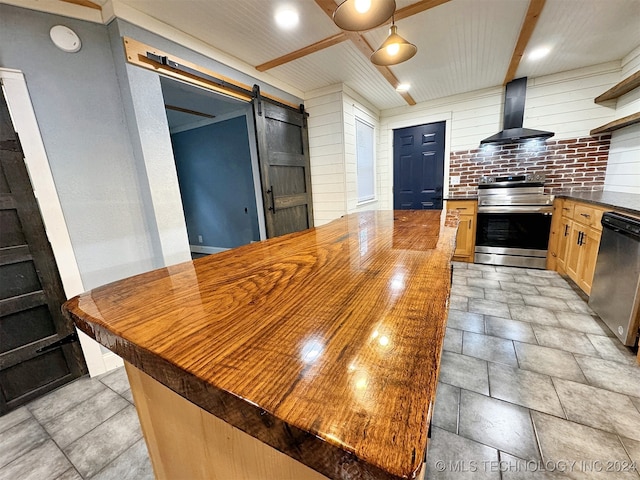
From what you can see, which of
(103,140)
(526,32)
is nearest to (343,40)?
(526,32)

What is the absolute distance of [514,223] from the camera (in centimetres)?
330

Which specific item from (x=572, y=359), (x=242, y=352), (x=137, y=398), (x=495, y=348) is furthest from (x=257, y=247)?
(x=572, y=359)

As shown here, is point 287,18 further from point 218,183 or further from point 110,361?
point 218,183

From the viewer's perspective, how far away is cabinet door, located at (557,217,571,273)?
2.86 m

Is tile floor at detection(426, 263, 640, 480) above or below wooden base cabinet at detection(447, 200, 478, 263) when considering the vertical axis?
below

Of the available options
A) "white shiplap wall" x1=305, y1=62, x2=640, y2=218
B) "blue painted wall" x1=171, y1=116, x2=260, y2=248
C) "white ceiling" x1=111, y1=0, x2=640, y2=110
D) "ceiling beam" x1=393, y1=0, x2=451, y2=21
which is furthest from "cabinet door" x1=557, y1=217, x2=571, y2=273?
"blue painted wall" x1=171, y1=116, x2=260, y2=248

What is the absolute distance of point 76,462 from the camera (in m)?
1.28

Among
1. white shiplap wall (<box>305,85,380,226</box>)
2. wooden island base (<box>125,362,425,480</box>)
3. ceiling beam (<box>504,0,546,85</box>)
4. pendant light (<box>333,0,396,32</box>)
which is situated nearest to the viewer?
wooden island base (<box>125,362,425,480</box>)

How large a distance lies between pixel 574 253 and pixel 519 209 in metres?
0.77

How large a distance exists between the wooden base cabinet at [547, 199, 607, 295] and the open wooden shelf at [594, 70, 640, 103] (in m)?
1.23

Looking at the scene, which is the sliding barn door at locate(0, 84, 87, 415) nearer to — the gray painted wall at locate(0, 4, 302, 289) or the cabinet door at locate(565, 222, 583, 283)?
the gray painted wall at locate(0, 4, 302, 289)

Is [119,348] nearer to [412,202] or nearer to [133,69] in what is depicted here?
[133,69]

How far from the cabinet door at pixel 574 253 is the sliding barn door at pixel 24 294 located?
14.3 ft

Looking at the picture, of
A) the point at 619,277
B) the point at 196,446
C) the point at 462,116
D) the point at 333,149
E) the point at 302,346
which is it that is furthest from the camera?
the point at 462,116
